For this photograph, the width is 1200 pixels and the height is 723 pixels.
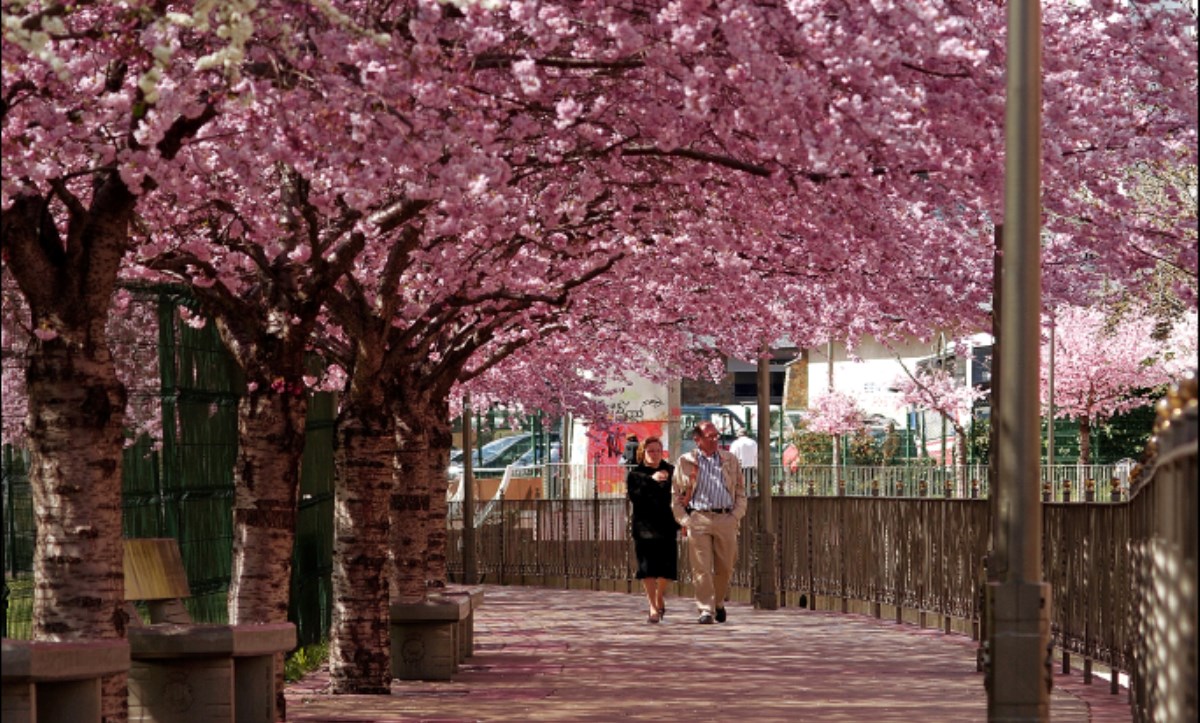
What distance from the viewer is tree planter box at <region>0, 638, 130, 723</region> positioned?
379 inches

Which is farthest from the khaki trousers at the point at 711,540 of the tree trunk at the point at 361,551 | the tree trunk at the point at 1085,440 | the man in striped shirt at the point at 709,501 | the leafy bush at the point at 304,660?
the tree trunk at the point at 1085,440

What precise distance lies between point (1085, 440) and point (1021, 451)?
40706mm

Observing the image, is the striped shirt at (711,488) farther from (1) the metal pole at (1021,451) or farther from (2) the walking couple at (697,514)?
(1) the metal pole at (1021,451)

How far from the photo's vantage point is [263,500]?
14.5 metres

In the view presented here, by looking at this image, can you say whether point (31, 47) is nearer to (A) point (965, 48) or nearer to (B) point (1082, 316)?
(A) point (965, 48)

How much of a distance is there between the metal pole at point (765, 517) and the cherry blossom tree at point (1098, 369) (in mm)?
26259

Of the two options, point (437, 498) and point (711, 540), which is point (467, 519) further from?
point (711, 540)

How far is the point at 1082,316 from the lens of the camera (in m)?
55.4

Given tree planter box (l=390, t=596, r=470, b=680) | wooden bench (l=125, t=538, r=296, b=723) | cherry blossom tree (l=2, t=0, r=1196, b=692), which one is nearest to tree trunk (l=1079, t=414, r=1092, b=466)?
cherry blossom tree (l=2, t=0, r=1196, b=692)

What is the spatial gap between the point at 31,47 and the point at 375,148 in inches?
127

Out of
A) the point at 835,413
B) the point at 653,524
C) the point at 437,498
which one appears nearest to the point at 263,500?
the point at 437,498

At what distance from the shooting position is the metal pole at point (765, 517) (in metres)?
28.1

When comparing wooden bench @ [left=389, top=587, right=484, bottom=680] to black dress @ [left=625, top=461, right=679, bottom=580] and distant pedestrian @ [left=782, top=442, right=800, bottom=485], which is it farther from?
distant pedestrian @ [left=782, top=442, right=800, bottom=485]

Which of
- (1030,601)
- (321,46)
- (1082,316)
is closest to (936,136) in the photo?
(1030,601)
